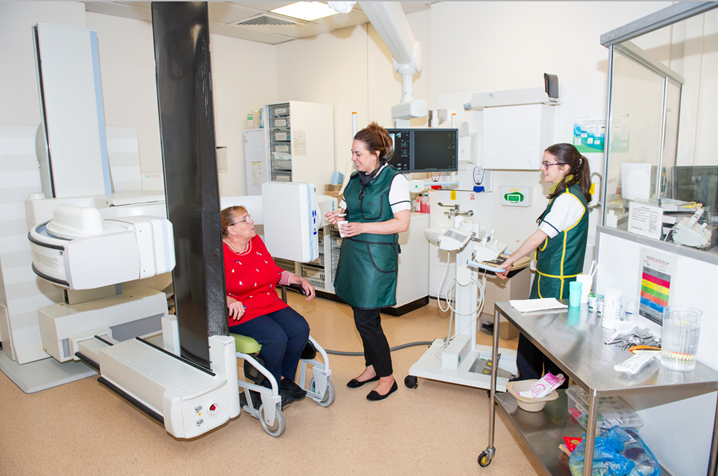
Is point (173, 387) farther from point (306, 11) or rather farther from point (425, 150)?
point (306, 11)

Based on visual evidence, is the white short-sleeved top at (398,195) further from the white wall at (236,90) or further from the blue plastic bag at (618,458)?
the white wall at (236,90)

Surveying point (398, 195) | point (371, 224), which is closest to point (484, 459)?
point (371, 224)

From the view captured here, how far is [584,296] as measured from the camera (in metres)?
2.06

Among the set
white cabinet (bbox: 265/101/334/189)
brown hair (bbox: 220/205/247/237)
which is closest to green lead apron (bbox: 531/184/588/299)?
brown hair (bbox: 220/205/247/237)

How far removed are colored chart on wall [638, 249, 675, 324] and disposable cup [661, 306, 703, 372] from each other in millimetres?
220

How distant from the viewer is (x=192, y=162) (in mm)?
2123

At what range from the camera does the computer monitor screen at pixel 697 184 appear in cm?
179

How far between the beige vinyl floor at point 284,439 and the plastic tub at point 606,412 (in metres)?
0.39

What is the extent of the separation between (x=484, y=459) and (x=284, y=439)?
3.26 feet

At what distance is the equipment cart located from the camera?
4.56 feet

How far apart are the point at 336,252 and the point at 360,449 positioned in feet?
7.77

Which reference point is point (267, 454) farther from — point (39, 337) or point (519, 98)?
point (519, 98)

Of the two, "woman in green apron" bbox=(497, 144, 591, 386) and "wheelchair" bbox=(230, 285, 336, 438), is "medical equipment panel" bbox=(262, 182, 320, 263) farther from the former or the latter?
"woman in green apron" bbox=(497, 144, 591, 386)

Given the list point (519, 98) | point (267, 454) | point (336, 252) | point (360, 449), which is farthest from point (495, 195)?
point (267, 454)
